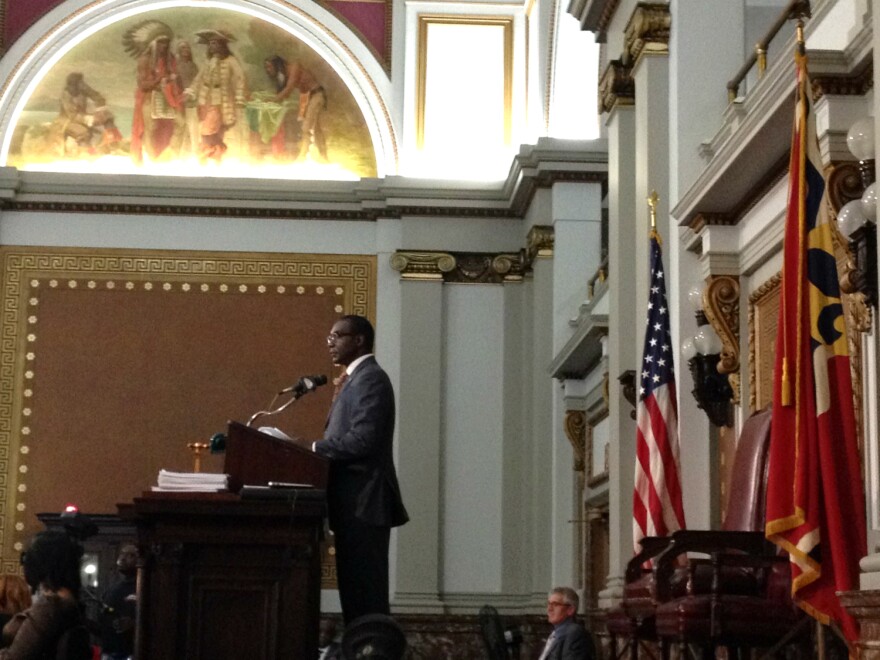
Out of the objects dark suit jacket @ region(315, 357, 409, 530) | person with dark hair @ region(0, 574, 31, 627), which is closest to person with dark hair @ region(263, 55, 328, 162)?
dark suit jacket @ region(315, 357, 409, 530)

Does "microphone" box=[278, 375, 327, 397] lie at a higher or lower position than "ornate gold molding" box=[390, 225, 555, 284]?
lower

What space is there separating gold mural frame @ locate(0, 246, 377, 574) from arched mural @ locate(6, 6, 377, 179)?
94cm

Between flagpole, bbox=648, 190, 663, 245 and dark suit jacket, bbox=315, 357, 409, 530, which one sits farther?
flagpole, bbox=648, 190, 663, 245

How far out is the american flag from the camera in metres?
8.22

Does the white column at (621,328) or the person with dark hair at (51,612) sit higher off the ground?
the white column at (621,328)

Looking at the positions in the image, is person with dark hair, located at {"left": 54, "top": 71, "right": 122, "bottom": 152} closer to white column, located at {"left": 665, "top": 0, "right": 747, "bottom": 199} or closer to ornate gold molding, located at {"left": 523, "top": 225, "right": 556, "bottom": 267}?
ornate gold molding, located at {"left": 523, "top": 225, "right": 556, "bottom": 267}

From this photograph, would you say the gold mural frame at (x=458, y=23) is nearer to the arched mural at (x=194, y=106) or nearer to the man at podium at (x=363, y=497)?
the arched mural at (x=194, y=106)

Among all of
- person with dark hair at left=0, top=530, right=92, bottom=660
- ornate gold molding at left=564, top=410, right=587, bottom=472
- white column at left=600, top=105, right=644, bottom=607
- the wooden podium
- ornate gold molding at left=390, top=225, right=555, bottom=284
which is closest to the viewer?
person with dark hair at left=0, top=530, right=92, bottom=660

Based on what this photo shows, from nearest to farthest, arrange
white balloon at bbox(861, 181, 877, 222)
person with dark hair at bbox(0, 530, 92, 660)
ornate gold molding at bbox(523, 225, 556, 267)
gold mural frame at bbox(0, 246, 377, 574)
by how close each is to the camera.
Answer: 1. person with dark hair at bbox(0, 530, 92, 660)
2. white balloon at bbox(861, 181, 877, 222)
3. ornate gold molding at bbox(523, 225, 556, 267)
4. gold mural frame at bbox(0, 246, 377, 574)

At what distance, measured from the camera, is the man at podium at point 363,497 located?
240 inches

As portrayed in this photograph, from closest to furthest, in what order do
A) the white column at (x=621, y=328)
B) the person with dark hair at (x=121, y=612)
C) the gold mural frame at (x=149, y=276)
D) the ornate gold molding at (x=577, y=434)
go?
the person with dark hair at (x=121, y=612) < the white column at (x=621, y=328) < the ornate gold molding at (x=577, y=434) < the gold mural frame at (x=149, y=276)

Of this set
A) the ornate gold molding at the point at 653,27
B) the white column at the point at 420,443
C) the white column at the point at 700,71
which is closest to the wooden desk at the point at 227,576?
the white column at the point at 700,71

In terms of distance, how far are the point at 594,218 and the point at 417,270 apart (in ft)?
7.12

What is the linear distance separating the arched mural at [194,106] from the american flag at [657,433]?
8.74 m
